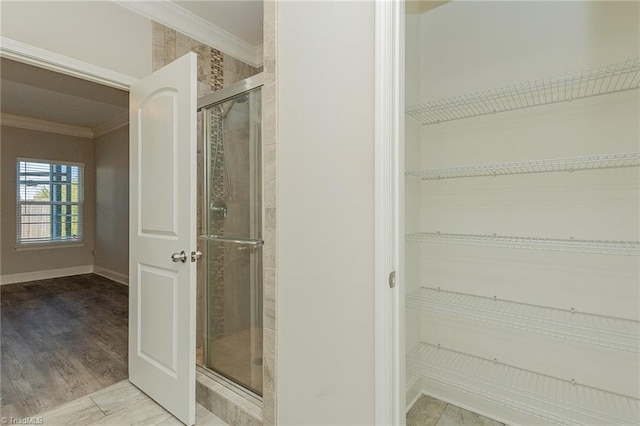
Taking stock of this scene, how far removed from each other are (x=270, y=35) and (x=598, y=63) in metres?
1.59

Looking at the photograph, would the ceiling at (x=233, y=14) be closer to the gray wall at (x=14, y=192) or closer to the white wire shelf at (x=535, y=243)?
the white wire shelf at (x=535, y=243)

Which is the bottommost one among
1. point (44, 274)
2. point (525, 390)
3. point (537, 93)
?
point (44, 274)

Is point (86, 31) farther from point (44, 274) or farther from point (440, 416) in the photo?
point (44, 274)

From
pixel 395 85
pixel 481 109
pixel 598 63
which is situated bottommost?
pixel 395 85

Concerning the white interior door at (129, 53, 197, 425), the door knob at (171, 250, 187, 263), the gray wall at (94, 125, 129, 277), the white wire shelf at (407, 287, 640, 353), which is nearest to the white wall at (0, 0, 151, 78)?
the white interior door at (129, 53, 197, 425)

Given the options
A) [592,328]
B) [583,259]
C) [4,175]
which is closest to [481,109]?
[583,259]

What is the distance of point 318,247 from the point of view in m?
1.37

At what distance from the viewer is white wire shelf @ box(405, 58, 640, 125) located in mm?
1544

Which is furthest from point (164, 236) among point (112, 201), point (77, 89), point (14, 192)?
point (14, 192)

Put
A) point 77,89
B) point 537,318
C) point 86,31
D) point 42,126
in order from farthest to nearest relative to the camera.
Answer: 1. point 42,126
2. point 77,89
3. point 86,31
4. point 537,318

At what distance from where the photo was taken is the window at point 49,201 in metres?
5.47

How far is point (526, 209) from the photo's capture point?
1.79 meters

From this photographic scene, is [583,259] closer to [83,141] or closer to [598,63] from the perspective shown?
[598,63]
